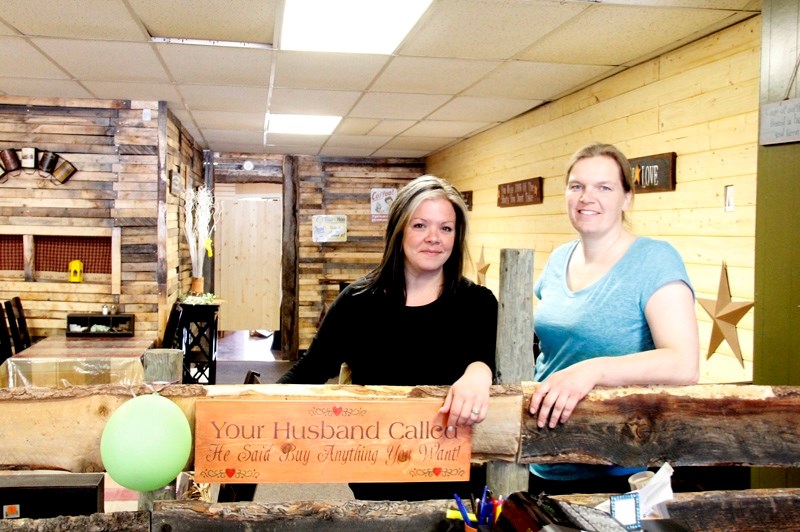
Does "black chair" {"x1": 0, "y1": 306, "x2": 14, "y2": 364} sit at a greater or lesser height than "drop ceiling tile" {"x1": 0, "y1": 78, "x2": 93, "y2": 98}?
lesser

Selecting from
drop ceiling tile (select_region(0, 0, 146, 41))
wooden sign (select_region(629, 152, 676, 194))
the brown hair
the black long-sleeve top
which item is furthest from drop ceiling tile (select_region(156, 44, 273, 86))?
the black long-sleeve top

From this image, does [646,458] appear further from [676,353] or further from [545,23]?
[545,23]

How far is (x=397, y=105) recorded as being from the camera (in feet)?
17.3

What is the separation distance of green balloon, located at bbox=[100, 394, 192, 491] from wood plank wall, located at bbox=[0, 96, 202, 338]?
467 cm

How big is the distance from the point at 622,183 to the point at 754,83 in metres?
1.63

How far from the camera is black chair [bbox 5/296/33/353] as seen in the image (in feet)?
16.8

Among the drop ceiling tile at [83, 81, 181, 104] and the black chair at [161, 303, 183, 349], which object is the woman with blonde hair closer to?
the drop ceiling tile at [83, 81, 181, 104]

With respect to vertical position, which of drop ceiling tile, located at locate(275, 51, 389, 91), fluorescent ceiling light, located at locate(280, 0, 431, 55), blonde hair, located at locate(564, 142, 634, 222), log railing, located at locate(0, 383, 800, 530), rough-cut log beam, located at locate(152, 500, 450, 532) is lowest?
rough-cut log beam, located at locate(152, 500, 450, 532)

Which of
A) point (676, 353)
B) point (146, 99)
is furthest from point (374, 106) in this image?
point (676, 353)

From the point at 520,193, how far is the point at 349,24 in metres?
2.55

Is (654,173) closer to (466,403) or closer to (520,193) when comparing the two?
(520,193)

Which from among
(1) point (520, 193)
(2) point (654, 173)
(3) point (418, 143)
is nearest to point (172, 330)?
(1) point (520, 193)

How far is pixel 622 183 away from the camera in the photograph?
172 cm

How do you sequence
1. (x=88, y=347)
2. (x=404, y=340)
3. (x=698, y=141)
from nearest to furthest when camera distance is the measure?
1. (x=404, y=340)
2. (x=698, y=141)
3. (x=88, y=347)
